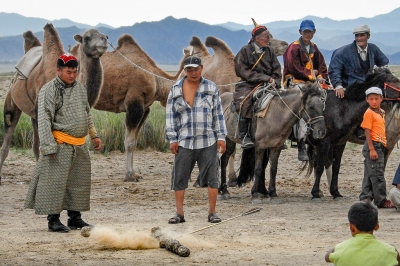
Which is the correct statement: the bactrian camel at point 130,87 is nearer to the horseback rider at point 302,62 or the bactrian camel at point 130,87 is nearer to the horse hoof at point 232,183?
the horse hoof at point 232,183

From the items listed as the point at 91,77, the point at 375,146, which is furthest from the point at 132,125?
the point at 375,146

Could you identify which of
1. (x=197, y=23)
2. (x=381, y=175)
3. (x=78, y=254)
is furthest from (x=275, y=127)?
(x=197, y=23)

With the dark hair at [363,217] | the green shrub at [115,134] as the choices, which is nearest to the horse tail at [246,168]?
the green shrub at [115,134]

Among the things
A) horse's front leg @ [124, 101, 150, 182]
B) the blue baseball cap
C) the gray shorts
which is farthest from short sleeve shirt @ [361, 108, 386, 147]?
horse's front leg @ [124, 101, 150, 182]

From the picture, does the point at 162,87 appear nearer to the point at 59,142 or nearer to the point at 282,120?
the point at 282,120

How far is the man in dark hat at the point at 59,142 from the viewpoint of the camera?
927cm

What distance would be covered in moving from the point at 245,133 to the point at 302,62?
1226mm

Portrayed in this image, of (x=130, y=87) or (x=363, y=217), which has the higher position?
(x=130, y=87)

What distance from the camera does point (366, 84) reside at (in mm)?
12102

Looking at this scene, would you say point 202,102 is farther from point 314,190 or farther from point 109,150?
point 109,150

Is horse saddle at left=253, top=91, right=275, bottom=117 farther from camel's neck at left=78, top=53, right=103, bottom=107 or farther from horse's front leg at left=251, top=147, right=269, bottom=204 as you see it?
camel's neck at left=78, top=53, right=103, bottom=107

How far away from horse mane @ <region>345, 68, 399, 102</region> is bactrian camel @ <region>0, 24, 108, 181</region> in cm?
337

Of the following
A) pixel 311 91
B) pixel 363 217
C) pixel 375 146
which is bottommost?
pixel 375 146

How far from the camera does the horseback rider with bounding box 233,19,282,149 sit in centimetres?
1184
